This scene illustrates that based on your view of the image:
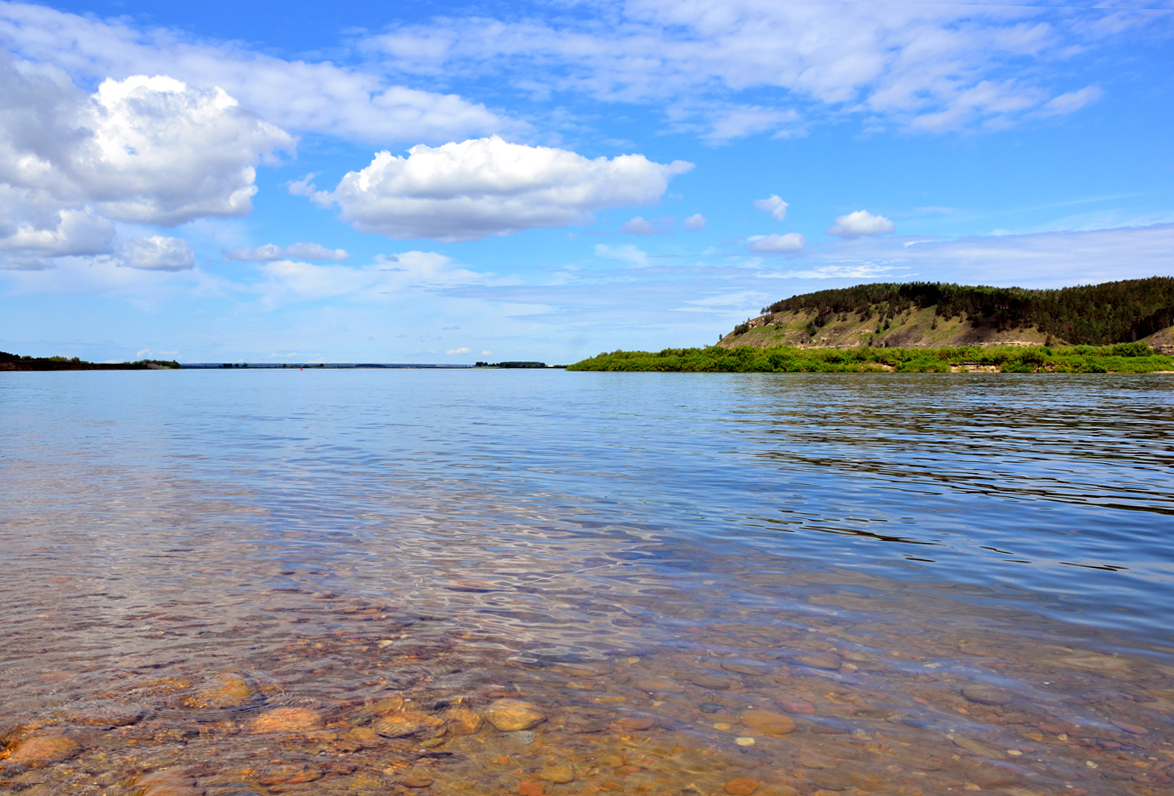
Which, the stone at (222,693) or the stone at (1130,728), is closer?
the stone at (1130,728)

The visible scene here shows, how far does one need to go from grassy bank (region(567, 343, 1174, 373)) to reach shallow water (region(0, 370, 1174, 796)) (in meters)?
128

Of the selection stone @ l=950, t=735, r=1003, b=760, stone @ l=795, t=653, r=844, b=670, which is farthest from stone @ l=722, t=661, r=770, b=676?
stone @ l=950, t=735, r=1003, b=760

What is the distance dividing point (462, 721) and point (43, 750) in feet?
8.47

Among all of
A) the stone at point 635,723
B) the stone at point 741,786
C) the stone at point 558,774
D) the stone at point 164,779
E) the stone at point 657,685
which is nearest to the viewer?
the stone at point 164,779

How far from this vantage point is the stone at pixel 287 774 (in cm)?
417

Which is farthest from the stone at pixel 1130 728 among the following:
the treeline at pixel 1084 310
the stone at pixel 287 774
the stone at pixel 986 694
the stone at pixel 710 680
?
the treeline at pixel 1084 310

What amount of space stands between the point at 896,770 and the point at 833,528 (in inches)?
274

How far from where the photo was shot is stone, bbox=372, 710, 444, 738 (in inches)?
188

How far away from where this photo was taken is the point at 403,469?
1791 centimetres

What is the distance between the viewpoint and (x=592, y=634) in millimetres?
6578

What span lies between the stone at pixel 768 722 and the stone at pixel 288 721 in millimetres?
2947

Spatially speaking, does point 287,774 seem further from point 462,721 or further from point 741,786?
point 741,786

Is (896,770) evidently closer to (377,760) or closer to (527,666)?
(527,666)

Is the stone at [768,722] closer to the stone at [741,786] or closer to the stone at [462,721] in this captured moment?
the stone at [741,786]
